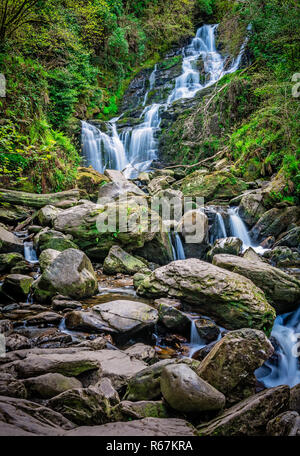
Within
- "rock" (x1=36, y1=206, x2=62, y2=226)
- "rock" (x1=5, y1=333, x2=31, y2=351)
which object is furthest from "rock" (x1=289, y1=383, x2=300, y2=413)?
"rock" (x1=36, y1=206, x2=62, y2=226)

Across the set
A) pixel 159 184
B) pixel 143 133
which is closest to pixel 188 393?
pixel 159 184

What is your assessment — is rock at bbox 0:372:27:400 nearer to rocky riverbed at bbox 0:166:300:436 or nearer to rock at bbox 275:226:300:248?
rocky riverbed at bbox 0:166:300:436

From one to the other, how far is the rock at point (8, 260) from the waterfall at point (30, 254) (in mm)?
456

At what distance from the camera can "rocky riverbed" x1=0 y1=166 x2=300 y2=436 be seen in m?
2.15

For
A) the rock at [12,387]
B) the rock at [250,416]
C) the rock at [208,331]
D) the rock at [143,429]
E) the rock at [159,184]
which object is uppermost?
the rock at [159,184]

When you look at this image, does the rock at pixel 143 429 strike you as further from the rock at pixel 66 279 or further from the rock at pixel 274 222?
the rock at pixel 274 222

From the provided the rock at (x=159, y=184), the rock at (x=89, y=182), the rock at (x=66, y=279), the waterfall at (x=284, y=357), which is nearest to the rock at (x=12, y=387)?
the rock at (x=66, y=279)

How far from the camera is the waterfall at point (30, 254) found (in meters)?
6.28

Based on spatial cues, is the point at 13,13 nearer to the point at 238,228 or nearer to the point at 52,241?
the point at 52,241

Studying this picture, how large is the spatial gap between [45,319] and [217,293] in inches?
109

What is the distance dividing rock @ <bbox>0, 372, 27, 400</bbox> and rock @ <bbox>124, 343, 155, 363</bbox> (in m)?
1.39

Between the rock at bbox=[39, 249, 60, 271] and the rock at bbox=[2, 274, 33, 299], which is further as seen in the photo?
the rock at bbox=[39, 249, 60, 271]

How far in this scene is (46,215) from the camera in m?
7.24
